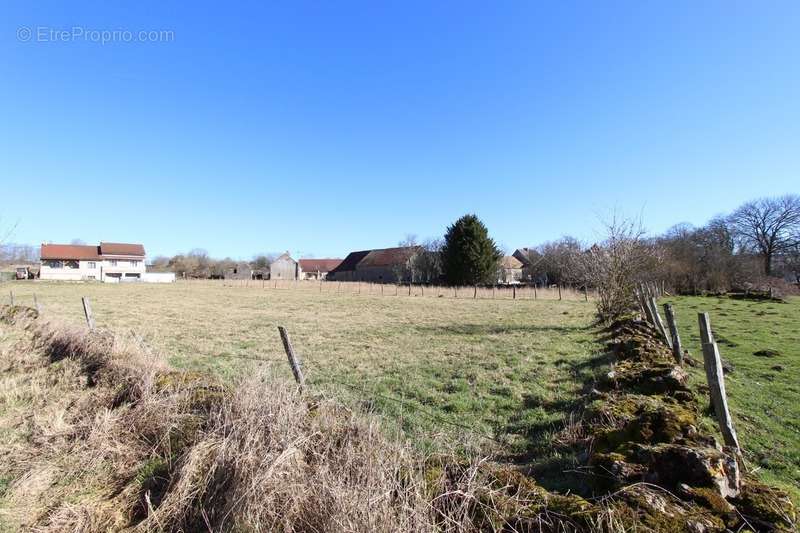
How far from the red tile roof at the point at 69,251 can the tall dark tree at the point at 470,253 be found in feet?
216

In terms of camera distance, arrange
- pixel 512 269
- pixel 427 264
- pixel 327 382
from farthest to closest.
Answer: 1. pixel 512 269
2. pixel 427 264
3. pixel 327 382

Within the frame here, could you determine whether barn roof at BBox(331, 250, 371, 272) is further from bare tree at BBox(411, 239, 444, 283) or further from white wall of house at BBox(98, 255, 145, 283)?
white wall of house at BBox(98, 255, 145, 283)

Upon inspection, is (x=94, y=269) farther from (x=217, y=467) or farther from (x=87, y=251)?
(x=217, y=467)

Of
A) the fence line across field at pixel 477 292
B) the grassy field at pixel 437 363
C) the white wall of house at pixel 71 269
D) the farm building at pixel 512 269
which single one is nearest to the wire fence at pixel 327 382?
the grassy field at pixel 437 363

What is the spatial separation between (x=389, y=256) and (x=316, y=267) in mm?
31904

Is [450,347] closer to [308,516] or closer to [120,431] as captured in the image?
[120,431]

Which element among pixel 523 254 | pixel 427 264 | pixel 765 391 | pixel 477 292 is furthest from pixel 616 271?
pixel 523 254

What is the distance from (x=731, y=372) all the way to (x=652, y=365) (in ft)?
9.88

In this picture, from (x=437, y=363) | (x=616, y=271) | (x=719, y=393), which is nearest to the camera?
(x=719, y=393)

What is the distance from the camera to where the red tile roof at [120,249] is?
247 feet

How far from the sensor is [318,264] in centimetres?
10275

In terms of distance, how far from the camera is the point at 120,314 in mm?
20578

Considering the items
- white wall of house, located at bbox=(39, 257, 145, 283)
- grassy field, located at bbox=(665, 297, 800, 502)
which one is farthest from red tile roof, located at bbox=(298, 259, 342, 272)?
grassy field, located at bbox=(665, 297, 800, 502)

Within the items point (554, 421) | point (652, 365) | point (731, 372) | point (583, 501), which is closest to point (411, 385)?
point (554, 421)
